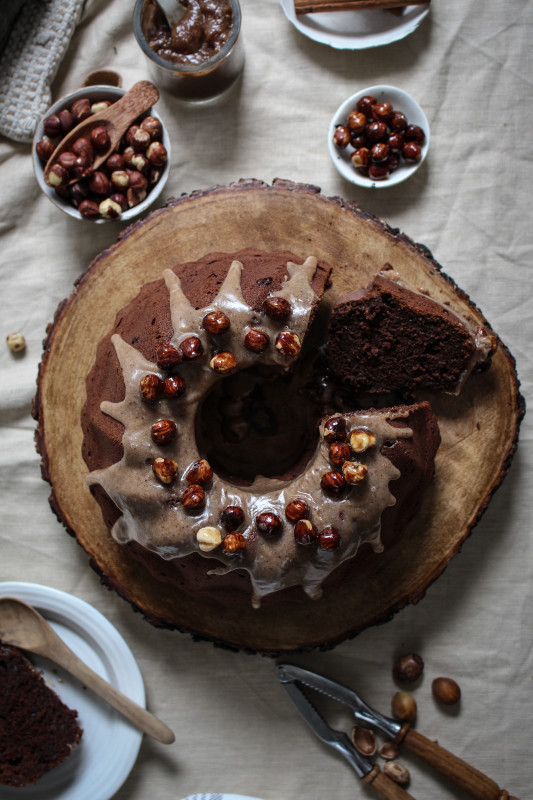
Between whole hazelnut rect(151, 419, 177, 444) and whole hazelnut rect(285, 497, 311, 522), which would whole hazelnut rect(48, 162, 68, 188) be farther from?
whole hazelnut rect(285, 497, 311, 522)

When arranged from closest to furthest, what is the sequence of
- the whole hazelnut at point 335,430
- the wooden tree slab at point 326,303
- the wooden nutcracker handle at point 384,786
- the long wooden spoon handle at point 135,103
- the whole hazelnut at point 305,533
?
the whole hazelnut at point 305,533, the whole hazelnut at point 335,430, the wooden tree slab at point 326,303, the wooden nutcracker handle at point 384,786, the long wooden spoon handle at point 135,103

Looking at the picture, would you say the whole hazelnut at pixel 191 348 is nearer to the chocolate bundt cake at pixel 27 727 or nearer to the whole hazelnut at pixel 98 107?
the whole hazelnut at pixel 98 107

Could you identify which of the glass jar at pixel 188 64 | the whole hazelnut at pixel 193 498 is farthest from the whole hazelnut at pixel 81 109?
the whole hazelnut at pixel 193 498

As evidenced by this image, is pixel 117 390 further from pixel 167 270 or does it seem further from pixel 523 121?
pixel 523 121

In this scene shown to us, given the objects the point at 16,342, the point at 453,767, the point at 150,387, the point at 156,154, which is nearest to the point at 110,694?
the point at 150,387

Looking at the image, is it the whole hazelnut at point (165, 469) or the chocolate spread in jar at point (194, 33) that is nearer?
the whole hazelnut at point (165, 469)

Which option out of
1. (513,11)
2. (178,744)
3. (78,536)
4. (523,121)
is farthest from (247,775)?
(513,11)

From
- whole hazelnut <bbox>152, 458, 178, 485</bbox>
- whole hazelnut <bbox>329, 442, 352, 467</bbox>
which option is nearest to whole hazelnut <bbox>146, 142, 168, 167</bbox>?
whole hazelnut <bbox>152, 458, 178, 485</bbox>
